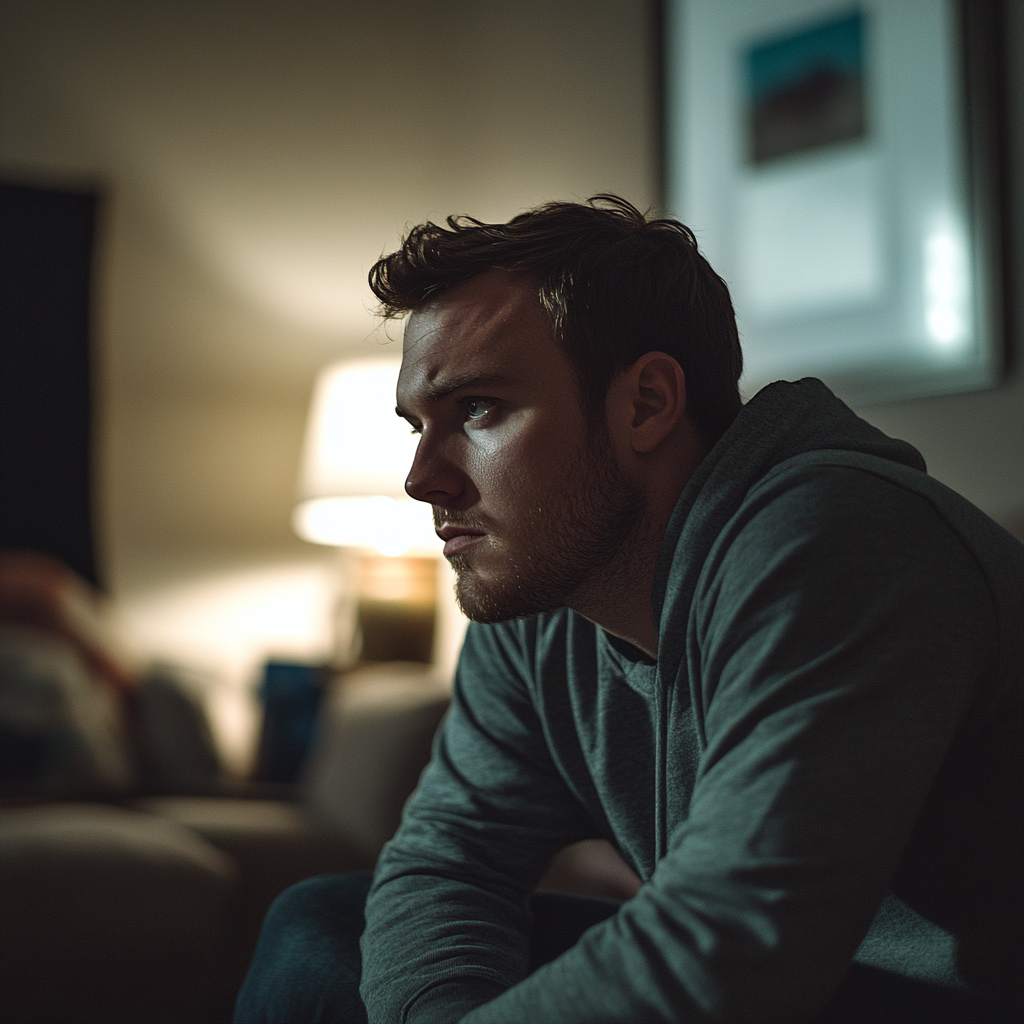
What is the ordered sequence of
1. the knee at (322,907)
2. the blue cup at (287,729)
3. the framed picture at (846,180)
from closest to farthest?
the knee at (322,907), the framed picture at (846,180), the blue cup at (287,729)

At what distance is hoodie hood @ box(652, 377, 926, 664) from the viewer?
773mm

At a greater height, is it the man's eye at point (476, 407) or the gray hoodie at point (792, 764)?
the man's eye at point (476, 407)

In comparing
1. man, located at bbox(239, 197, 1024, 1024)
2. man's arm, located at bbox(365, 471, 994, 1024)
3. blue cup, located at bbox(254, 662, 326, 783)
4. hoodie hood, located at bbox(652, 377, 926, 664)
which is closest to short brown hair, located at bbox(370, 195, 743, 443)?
man, located at bbox(239, 197, 1024, 1024)

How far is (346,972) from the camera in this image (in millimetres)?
887

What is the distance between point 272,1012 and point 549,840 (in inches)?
12.1

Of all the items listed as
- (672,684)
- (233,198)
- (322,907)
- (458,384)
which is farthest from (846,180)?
(233,198)

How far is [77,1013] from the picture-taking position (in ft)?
4.67

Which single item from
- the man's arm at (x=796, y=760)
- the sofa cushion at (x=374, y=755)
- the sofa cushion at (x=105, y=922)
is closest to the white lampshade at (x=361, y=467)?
the sofa cushion at (x=374, y=755)

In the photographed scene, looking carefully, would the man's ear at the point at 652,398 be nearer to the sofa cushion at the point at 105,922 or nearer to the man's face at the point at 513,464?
the man's face at the point at 513,464

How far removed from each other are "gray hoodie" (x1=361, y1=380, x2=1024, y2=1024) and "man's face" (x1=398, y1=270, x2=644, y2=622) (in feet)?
0.29

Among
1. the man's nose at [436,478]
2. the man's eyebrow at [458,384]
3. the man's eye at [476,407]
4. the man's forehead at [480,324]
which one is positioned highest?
the man's forehead at [480,324]

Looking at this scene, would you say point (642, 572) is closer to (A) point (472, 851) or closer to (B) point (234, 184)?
(A) point (472, 851)

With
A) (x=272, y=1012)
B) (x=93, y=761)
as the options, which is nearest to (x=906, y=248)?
(x=272, y=1012)

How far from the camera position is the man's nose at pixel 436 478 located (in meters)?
0.91
